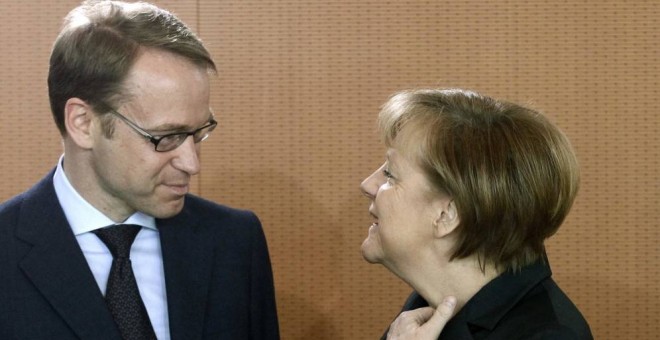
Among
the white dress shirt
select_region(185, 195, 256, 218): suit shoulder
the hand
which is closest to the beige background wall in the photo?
select_region(185, 195, 256, 218): suit shoulder

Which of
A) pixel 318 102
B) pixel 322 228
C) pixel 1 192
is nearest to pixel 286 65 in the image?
pixel 318 102

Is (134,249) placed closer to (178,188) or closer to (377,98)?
(178,188)

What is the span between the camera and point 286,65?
3146 mm

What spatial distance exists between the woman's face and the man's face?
412 mm

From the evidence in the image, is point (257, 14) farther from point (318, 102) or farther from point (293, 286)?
point (293, 286)

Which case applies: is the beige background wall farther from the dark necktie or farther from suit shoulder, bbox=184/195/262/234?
the dark necktie

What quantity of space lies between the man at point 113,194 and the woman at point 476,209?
448 mm

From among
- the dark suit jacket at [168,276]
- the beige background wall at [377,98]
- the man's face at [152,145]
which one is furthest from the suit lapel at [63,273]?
the beige background wall at [377,98]

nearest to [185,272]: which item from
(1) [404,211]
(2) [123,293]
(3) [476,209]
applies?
(2) [123,293]

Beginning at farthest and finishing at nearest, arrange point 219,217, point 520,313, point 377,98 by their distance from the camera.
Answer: point 377,98
point 219,217
point 520,313

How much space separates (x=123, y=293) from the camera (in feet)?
6.50

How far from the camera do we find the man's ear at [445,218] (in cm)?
193

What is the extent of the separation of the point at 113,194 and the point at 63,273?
0.65ft

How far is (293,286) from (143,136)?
1409 mm
